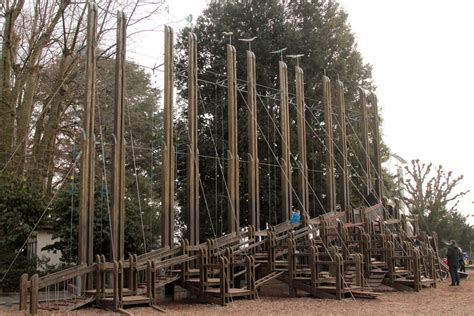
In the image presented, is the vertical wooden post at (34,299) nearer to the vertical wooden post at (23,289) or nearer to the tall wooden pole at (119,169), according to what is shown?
the vertical wooden post at (23,289)

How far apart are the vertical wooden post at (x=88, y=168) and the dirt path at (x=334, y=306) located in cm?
161

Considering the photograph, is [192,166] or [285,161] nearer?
[192,166]

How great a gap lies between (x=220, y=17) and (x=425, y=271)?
1696cm

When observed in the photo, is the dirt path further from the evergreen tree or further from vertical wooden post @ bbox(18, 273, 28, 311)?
the evergreen tree

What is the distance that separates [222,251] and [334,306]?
3738mm

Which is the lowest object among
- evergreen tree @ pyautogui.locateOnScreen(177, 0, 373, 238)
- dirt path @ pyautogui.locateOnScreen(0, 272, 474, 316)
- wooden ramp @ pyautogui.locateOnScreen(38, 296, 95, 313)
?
dirt path @ pyautogui.locateOnScreen(0, 272, 474, 316)

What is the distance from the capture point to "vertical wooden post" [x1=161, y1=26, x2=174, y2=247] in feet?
51.8

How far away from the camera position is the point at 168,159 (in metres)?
16.1

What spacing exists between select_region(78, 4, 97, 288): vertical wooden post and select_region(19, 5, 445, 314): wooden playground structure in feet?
0.08

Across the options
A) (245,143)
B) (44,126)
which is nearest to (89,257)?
(44,126)

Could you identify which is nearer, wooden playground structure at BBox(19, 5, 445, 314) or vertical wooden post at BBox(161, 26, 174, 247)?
wooden playground structure at BBox(19, 5, 445, 314)

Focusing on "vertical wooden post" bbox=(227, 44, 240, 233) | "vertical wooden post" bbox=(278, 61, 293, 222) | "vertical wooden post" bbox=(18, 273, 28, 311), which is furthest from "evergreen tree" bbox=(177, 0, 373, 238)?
"vertical wooden post" bbox=(18, 273, 28, 311)

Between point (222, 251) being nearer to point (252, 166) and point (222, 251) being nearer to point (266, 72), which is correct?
point (252, 166)

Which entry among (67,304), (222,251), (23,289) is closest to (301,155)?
(222,251)
